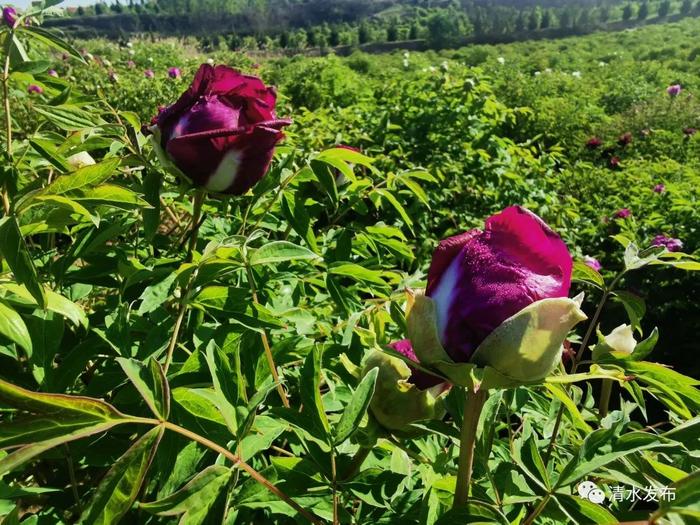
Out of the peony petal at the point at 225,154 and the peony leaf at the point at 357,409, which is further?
the peony petal at the point at 225,154

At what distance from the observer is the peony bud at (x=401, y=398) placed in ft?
2.07

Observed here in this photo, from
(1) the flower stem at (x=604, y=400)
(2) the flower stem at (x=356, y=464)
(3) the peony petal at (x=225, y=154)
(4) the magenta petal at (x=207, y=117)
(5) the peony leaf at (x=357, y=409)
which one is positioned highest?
(4) the magenta petal at (x=207, y=117)

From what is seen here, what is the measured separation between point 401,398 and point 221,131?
0.43 m

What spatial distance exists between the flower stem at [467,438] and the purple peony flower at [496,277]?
44 millimetres

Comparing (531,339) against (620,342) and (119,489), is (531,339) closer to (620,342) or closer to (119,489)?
(119,489)

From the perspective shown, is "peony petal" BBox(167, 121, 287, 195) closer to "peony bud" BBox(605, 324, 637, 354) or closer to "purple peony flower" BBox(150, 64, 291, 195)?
"purple peony flower" BBox(150, 64, 291, 195)

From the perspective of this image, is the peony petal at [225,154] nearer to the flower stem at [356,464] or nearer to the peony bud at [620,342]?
the flower stem at [356,464]

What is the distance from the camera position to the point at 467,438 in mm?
527

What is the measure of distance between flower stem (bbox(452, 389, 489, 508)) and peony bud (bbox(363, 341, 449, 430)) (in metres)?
0.10

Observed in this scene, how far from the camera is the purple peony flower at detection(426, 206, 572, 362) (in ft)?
1.63

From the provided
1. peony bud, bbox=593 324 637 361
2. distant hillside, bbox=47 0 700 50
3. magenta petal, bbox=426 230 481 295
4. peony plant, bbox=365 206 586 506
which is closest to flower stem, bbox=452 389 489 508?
peony plant, bbox=365 206 586 506

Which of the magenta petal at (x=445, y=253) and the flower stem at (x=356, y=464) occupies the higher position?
the magenta petal at (x=445, y=253)

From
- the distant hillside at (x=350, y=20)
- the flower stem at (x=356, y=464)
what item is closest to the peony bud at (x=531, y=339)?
the flower stem at (x=356, y=464)

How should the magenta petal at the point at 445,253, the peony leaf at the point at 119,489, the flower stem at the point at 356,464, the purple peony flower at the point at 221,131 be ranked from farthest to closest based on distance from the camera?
the purple peony flower at the point at 221,131
the flower stem at the point at 356,464
the magenta petal at the point at 445,253
the peony leaf at the point at 119,489
